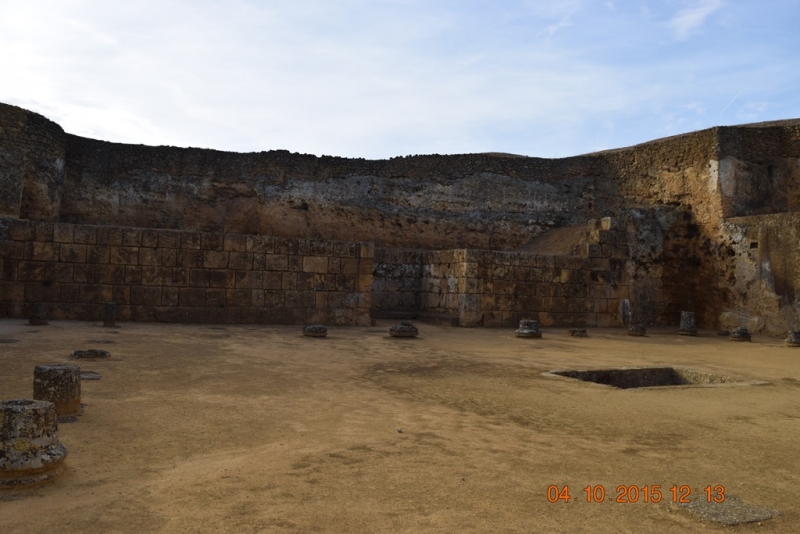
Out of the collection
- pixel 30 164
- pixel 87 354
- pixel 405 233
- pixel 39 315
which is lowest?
pixel 87 354

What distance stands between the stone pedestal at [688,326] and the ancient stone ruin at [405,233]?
5.36ft

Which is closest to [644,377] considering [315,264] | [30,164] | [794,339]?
[794,339]

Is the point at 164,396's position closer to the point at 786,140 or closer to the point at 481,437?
the point at 481,437

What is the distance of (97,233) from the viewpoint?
484 inches

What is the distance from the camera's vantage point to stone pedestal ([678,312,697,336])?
1492cm

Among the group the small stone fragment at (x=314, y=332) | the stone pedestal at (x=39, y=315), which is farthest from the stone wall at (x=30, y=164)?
the small stone fragment at (x=314, y=332)

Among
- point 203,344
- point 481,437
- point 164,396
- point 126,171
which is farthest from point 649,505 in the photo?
point 126,171

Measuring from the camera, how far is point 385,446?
3.95 meters

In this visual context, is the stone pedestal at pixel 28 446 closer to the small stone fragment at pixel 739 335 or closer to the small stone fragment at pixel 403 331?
the small stone fragment at pixel 403 331

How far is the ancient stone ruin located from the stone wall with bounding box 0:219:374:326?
29 millimetres

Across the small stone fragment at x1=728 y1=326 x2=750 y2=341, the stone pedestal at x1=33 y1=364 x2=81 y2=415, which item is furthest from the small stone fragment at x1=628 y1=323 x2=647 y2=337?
the stone pedestal at x1=33 y1=364 x2=81 y2=415

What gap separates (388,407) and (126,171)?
750 inches

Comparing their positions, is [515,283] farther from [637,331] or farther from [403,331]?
[403,331]

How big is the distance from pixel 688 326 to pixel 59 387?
14234mm
